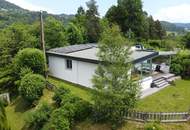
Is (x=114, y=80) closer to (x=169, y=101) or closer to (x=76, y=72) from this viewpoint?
(x=169, y=101)

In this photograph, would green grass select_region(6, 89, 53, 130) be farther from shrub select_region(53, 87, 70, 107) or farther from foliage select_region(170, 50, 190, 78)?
foliage select_region(170, 50, 190, 78)

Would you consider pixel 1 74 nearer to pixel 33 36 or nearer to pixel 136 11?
pixel 33 36

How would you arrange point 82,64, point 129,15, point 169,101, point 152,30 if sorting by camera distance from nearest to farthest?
point 169,101
point 82,64
point 129,15
point 152,30

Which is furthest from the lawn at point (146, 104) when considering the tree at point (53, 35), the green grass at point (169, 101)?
the tree at point (53, 35)

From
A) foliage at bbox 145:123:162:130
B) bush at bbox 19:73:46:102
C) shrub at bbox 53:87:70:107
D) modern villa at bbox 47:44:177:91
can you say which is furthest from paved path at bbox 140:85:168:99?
bush at bbox 19:73:46:102

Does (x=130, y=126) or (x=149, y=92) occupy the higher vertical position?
(x=149, y=92)

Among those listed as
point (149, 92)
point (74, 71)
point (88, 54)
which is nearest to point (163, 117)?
point (149, 92)
